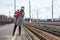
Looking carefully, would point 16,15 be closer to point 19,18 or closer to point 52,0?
point 19,18

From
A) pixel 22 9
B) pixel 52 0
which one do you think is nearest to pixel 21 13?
pixel 22 9

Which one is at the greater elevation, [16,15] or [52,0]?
[52,0]

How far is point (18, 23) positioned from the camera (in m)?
18.3

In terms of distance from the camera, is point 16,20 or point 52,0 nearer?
point 16,20

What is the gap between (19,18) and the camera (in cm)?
1830

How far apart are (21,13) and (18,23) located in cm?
88

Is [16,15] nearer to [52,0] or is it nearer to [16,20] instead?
[16,20]

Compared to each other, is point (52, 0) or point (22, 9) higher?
point (52, 0)

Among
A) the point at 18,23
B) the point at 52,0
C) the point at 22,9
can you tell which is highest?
the point at 52,0

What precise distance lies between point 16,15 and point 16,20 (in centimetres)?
46

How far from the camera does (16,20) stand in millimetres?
18250

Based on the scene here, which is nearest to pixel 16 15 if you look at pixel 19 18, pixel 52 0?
pixel 19 18

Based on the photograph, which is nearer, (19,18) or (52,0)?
(19,18)

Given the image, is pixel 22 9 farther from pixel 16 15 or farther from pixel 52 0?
pixel 52 0
